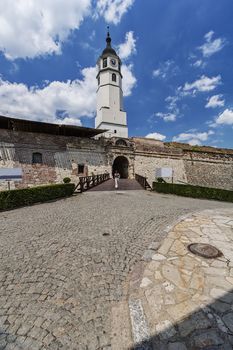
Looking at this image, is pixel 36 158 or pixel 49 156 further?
pixel 49 156

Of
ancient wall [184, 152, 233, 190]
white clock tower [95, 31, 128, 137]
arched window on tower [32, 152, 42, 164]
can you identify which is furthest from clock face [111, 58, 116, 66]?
arched window on tower [32, 152, 42, 164]

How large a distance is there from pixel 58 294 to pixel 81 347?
3.01 ft

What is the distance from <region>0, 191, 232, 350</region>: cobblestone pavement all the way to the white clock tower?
97.2ft

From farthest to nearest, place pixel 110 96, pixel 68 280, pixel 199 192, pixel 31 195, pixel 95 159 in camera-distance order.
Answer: pixel 110 96 → pixel 95 159 → pixel 199 192 → pixel 31 195 → pixel 68 280

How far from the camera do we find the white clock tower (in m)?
33.9

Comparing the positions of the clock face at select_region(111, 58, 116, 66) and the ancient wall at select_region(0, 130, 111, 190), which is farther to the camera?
the clock face at select_region(111, 58, 116, 66)

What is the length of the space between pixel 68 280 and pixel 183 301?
1.79 metres

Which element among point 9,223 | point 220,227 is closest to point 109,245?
point 220,227

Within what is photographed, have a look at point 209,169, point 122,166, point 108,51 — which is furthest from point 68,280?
point 108,51

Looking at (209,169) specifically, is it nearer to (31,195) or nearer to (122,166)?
(122,166)

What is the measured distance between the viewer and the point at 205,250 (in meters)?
3.96

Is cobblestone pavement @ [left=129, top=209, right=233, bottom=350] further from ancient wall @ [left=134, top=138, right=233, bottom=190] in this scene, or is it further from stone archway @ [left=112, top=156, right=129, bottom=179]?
ancient wall @ [left=134, top=138, right=233, bottom=190]

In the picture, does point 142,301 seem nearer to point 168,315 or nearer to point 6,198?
point 168,315

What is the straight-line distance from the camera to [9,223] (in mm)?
6391
